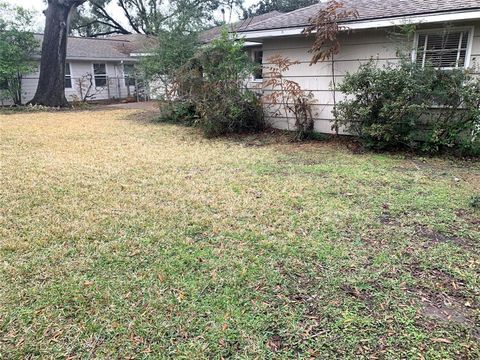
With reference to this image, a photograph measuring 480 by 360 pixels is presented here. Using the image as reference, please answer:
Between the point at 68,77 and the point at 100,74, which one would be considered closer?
the point at 68,77

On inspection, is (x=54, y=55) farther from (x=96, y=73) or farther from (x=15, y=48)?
(x=96, y=73)

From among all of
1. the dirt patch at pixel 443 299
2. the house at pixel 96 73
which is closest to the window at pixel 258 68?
the dirt patch at pixel 443 299

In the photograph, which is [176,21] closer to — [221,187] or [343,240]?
[221,187]

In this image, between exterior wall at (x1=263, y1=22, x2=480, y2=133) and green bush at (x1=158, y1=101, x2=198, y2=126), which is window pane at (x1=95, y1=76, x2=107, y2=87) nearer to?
green bush at (x1=158, y1=101, x2=198, y2=126)

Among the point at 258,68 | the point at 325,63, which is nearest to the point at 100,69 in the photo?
the point at 258,68

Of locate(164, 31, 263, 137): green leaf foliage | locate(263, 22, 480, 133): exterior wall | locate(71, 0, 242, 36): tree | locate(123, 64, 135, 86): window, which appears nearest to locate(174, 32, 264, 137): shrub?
locate(164, 31, 263, 137): green leaf foliage

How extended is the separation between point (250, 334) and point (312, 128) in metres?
7.08

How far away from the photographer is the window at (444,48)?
6734mm

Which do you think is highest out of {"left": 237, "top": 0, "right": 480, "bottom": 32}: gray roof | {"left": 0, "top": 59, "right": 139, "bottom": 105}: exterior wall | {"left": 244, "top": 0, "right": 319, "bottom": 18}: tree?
{"left": 244, "top": 0, "right": 319, "bottom": 18}: tree

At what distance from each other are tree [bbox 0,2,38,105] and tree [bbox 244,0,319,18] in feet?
64.7

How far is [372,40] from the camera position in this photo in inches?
300

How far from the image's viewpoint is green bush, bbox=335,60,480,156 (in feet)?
20.5

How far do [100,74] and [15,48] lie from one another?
18.3 feet

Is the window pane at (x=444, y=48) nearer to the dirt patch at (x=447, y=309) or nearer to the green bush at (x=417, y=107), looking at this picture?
the green bush at (x=417, y=107)
